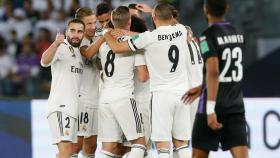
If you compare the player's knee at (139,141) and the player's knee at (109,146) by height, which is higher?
the player's knee at (139,141)

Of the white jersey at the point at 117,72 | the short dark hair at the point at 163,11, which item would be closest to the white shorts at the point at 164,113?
the white jersey at the point at 117,72

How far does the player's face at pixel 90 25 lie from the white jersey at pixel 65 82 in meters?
0.40

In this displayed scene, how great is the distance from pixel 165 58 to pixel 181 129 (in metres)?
0.81

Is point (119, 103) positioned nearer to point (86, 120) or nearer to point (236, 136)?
point (86, 120)

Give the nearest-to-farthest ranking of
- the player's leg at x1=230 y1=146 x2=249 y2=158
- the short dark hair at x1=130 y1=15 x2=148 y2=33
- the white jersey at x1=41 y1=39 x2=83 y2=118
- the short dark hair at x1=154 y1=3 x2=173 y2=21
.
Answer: the player's leg at x1=230 y1=146 x2=249 y2=158, the short dark hair at x1=154 y1=3 x2=173 y2=21, the white jersey at x1=41 y1=39 x2=83 y2=118, the short dark hair at x1=130 y1=15 x2=148 y2=33

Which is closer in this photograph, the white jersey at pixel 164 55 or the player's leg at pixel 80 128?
the white jersey at pixel 164 55

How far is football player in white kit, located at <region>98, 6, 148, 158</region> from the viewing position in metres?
10.1

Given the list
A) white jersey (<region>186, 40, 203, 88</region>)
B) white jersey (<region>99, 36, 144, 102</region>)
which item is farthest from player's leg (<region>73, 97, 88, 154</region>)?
white jersey (<region>186, 40, 203, 88</region>)

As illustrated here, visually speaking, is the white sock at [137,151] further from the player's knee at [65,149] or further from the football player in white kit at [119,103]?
the player's knee at [65,149]

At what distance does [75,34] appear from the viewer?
10.1m

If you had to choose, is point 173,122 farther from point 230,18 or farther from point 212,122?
point 230,18

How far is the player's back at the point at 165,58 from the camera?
9.80 metres

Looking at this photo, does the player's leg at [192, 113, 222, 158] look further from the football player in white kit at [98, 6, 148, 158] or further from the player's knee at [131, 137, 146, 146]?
the player's knee at [131, 137, 146, 146]

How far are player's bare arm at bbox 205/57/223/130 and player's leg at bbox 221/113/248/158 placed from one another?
10.6 inches
